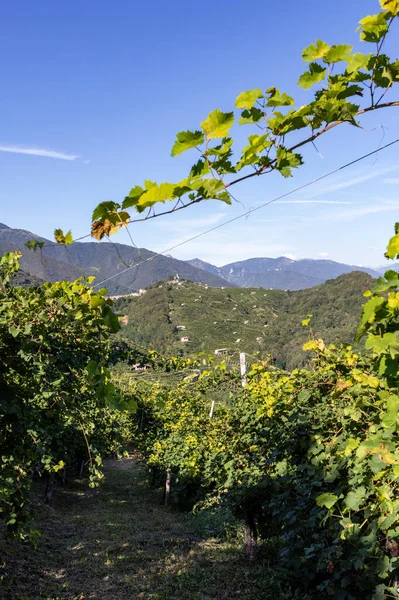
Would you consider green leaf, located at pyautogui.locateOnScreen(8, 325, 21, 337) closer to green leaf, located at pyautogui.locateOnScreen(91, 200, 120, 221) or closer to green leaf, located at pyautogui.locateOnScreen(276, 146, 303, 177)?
green leaf, located at pyautogui.locateOnScreen(91, 200, 120, 221)

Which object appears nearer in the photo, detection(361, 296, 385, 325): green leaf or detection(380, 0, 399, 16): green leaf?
detection(380, 0, 399, 16): green leaf

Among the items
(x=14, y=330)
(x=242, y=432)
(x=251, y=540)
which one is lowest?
(x=251, y=540)

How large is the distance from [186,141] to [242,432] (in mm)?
7904

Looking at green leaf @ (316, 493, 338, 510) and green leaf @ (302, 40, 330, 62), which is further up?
green leaf @ (302, 40, 330, 62)

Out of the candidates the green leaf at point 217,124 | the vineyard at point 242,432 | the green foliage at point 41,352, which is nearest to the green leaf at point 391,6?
the vineyard at point 242,432

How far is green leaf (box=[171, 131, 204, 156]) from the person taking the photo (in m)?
1.05

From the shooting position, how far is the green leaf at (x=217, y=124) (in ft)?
3.43

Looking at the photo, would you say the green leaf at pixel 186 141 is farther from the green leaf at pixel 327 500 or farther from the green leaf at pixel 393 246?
the green leaf at pixel 327 500

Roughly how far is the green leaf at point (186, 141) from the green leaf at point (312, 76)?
448 mm

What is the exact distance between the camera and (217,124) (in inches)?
41.8

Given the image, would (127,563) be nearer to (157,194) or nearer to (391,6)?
(157,194)

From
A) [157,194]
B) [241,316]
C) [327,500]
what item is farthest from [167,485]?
[241,316]

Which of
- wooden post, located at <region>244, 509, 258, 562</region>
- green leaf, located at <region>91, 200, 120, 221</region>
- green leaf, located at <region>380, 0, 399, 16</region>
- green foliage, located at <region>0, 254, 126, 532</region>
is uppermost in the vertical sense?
green leaf, located at <region>380, 0, 399, 16</region>

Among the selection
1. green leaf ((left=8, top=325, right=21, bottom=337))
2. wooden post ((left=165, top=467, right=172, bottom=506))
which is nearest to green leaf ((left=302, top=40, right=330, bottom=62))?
green leaf ((left=8, top=325, right=21, bottom=337))
